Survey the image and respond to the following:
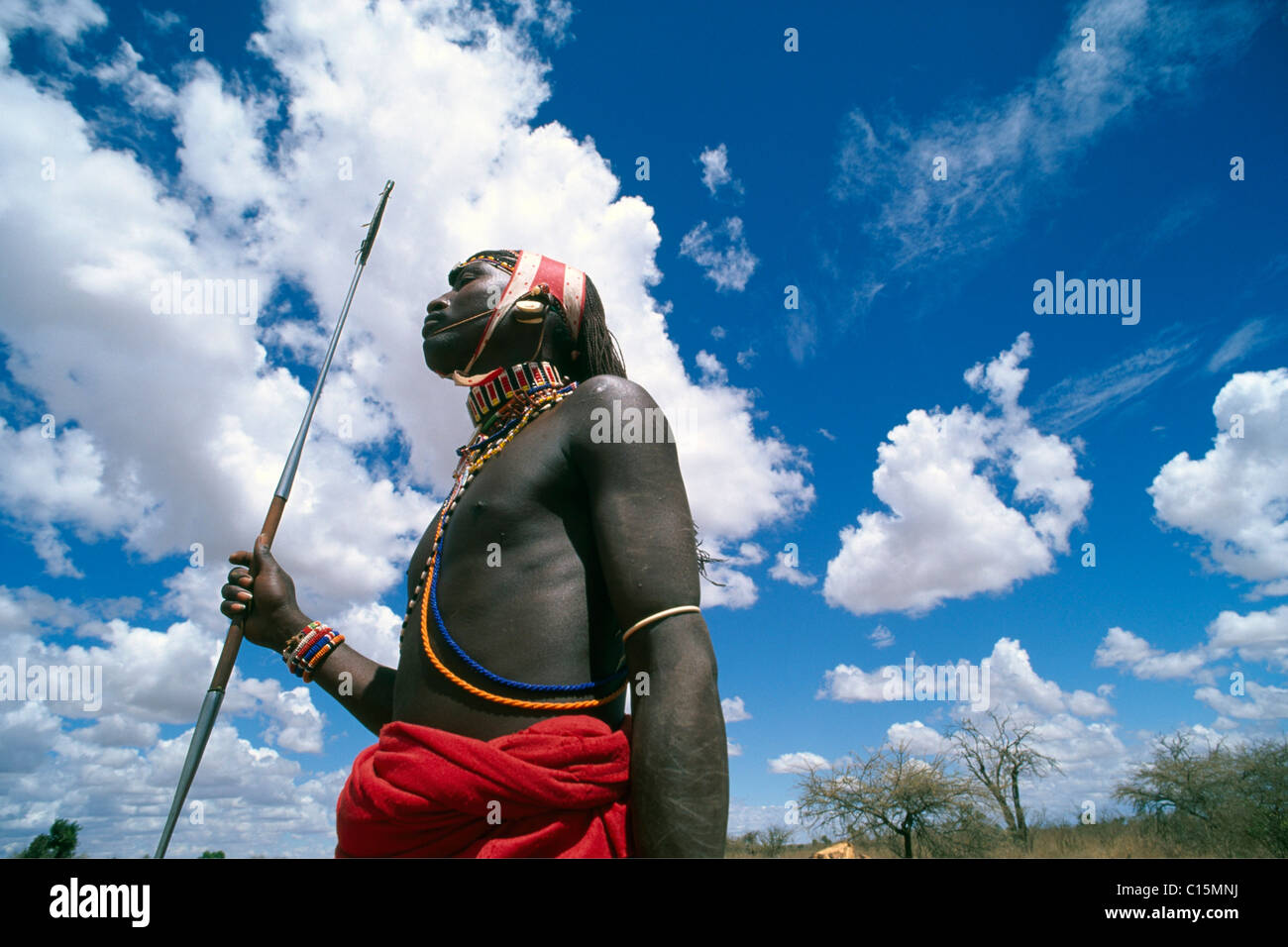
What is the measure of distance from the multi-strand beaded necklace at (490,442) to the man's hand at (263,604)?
0.80 metres

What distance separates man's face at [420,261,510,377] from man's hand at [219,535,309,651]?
1286mm

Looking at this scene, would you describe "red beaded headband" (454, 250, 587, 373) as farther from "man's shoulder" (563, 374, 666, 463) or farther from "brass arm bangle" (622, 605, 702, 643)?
"brass arm bangle" (622, 605, 702, 643)

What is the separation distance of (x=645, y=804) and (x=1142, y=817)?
4353 cm

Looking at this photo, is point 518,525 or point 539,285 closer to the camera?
point 518,525

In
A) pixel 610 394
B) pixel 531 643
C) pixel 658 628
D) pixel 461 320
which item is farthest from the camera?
pixel 461 320

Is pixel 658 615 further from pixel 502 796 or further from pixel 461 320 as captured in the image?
pixel 461 320

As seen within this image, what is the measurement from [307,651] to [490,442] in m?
1.35

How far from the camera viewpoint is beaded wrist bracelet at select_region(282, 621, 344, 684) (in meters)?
3.57

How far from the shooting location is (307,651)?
3572 mm

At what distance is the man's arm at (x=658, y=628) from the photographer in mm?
2199

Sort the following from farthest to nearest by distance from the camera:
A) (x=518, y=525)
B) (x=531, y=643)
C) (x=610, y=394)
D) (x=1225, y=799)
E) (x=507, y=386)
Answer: (x=1225, y=799) → (x=507, y=386) → (x=610, y=394) → (x=518, y=525) → (x=531, y=643)

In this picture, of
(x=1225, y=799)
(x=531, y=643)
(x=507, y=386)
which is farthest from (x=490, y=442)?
(x=1225, y=799)
